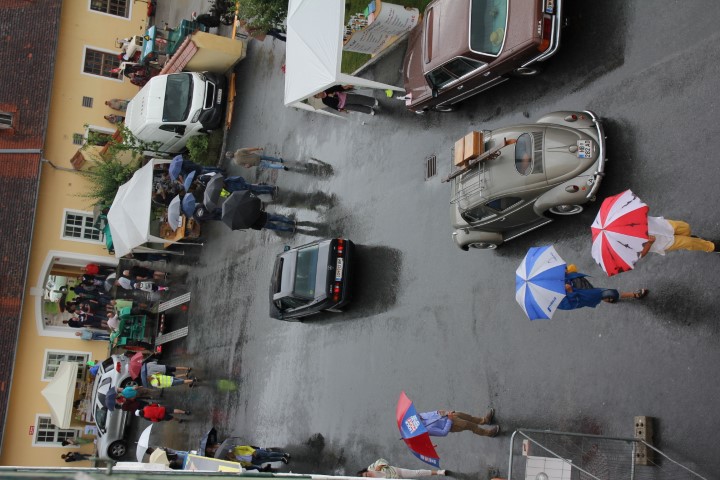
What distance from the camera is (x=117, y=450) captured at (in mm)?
26562

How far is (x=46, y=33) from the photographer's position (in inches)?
1204

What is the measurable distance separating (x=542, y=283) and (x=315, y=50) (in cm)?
941

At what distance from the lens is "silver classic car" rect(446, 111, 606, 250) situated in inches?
497

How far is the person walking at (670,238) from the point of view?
33.9 ft

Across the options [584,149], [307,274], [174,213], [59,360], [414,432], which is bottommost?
[414,432]

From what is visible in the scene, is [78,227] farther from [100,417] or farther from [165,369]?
[165,369]

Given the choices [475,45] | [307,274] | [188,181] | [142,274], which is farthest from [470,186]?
[142,274]

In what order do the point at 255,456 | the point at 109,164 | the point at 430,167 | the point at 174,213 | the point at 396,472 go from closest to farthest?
the point at 396,472 < the point at 430,167 < the point at 255,456 < the point at 174,213 < the point at 109,164

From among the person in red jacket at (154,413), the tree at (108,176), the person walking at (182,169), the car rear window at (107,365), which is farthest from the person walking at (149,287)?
the person in red jacket at (154,413)

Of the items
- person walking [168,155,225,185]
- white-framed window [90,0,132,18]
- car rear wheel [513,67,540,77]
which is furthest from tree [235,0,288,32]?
white-framed window [90,0,132,18]

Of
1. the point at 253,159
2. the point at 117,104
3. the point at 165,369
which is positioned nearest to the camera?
the point at 253,159

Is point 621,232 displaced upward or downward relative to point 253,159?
downward

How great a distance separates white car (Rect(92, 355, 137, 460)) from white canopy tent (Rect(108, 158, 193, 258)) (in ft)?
12.9

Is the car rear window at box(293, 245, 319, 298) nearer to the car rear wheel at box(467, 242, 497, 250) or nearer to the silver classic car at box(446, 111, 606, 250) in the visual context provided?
the car rear wheel at box(467, 242, 497, 250)
